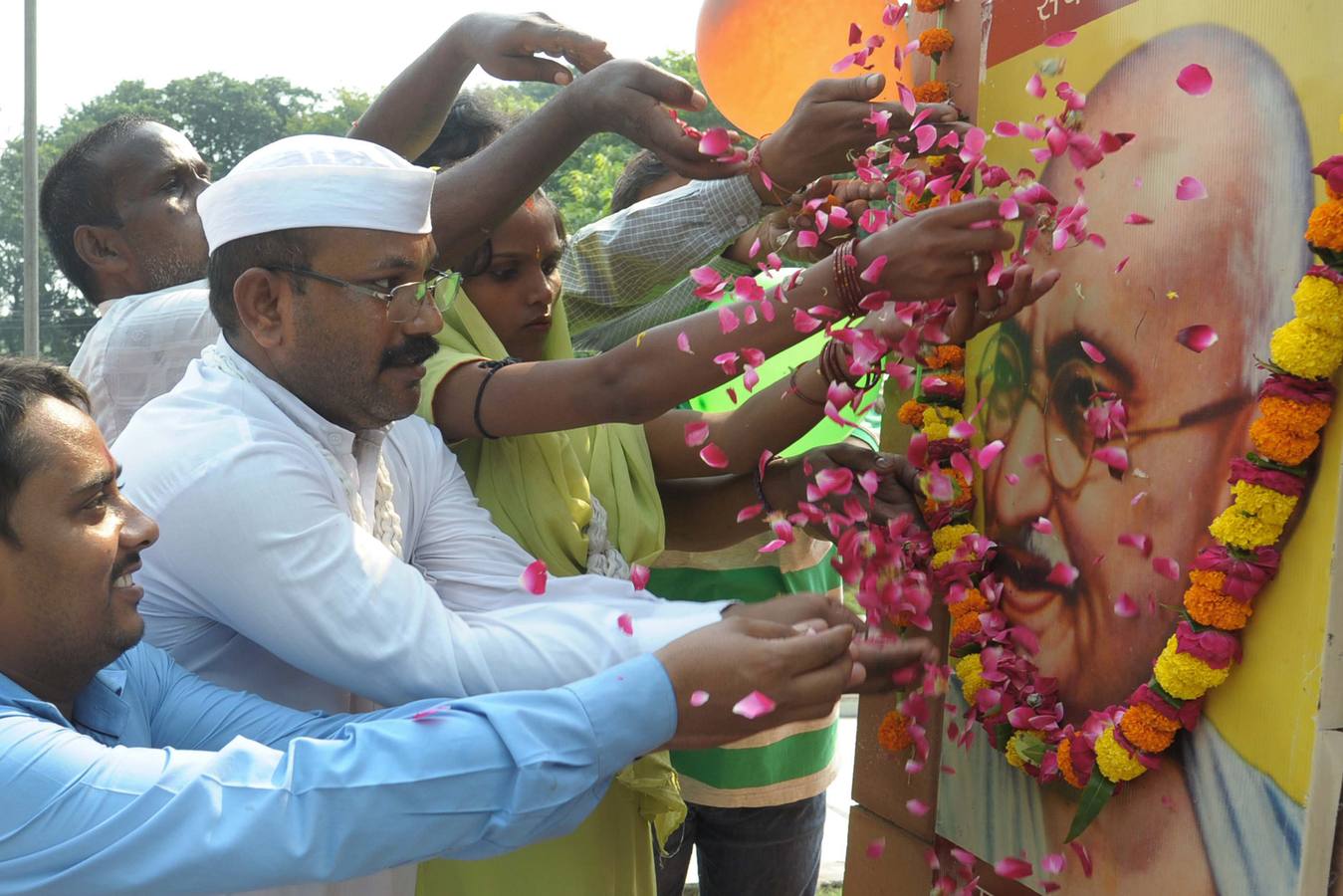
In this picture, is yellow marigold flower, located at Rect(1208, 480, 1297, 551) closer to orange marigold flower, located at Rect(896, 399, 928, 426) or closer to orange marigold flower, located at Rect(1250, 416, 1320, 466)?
orange marigold flower, located at Rect(1250, 416, 1320, 466)

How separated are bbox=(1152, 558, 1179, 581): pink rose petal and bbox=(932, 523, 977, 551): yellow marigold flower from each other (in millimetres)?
503

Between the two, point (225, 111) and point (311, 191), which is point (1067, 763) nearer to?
point (311, 191)

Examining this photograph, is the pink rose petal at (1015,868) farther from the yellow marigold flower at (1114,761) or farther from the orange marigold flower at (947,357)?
the orange marigold flower at (947,357)

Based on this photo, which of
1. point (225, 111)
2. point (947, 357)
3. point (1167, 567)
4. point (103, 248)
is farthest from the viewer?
point (225, 111)

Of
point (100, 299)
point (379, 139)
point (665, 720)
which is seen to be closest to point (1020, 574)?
point (665, 720)

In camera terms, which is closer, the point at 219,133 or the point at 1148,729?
the point at 1148,729

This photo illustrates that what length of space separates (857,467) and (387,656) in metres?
1.07

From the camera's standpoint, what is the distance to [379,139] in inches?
123

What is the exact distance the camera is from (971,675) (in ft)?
7.78

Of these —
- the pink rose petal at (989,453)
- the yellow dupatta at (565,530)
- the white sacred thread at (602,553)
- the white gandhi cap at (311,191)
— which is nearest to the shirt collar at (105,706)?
the white gandhi cap at (311,191)

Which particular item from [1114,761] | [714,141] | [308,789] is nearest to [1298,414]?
[1114,761]

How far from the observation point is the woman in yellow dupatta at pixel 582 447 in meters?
2.38

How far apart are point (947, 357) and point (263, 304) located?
125cm

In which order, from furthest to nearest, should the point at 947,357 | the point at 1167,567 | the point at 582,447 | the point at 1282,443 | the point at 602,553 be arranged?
the point at 582,447 < the point at 602,553 < the point at 947,357 < the point at 1167,567 < the point at 1282,443
